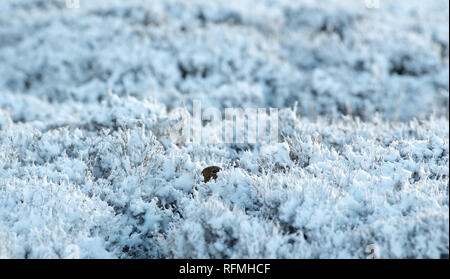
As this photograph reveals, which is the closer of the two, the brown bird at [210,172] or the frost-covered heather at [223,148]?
the frost-covered heather at [223,148]

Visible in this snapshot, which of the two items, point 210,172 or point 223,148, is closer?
point 210,172

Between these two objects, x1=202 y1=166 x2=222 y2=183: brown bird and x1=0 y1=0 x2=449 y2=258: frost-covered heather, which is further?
x1=202 y1=166 x2=222 y2=183: brown bird

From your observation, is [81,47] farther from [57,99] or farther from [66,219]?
[66,219]
